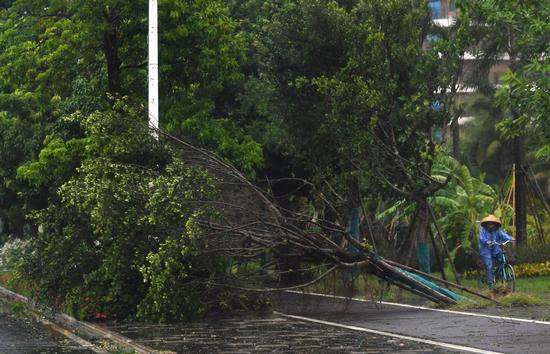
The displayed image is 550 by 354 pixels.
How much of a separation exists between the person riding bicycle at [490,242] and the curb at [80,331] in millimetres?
7952

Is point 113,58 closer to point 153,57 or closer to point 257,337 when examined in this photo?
point 153,57

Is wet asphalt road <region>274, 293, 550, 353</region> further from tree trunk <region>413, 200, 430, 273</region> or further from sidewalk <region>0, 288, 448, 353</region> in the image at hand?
tree trunk <region>413, 200, 430, 273</region>

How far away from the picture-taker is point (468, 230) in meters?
30.2

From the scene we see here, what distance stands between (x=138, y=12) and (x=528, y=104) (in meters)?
10.9

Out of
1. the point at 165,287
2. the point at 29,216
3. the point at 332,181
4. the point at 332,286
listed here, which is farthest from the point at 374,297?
the point at 29,216

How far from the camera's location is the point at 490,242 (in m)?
19.6

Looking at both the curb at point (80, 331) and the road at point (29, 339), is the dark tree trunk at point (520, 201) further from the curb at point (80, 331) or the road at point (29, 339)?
the road at point (29, 339)

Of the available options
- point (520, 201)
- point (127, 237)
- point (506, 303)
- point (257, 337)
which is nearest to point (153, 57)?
point (127, 237)

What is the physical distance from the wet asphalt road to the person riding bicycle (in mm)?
2527

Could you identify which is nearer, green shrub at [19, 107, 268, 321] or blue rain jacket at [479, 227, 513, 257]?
green shrub at [19, 107, 268, 321]

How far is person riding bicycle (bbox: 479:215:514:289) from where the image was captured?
63.9ft

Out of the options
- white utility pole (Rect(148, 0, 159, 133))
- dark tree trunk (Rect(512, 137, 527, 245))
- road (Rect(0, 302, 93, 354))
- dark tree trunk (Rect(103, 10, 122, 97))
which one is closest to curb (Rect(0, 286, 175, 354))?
road (Rect(0, 302, 93, 354))

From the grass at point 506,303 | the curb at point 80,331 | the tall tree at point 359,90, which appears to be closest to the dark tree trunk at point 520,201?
the tall tree at point 359,90

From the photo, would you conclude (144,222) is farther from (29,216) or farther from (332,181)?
(332,181)
